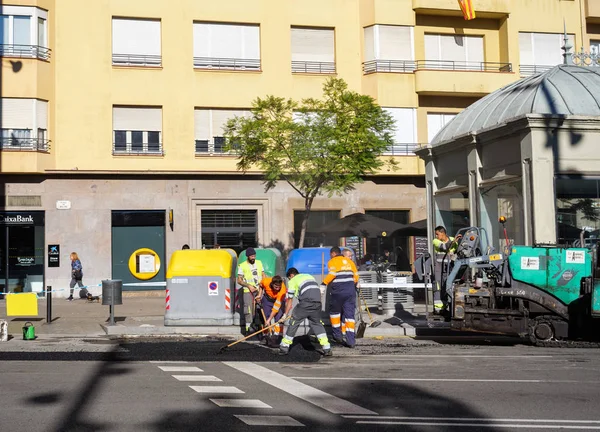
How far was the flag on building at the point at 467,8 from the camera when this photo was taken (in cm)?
2947

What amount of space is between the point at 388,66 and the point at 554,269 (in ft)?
56.1

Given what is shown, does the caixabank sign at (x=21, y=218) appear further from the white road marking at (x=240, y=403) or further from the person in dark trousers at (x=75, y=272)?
the white road marking at (x=240, y=403)

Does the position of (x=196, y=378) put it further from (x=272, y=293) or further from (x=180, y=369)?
(x=272, y=293)

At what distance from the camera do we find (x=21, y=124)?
26.3 metres

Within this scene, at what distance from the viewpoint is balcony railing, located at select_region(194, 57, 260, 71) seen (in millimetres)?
28344

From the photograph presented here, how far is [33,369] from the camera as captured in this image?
11.2 m

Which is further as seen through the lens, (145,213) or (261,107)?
(145,213)

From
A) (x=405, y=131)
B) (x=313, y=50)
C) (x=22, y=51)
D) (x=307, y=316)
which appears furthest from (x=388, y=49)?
(x=307, y=316)

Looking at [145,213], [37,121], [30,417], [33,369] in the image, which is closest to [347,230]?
[145,213]

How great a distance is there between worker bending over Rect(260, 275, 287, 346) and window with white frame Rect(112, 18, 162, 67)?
15376 millimetres

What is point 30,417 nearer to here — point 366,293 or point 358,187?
point 366,293

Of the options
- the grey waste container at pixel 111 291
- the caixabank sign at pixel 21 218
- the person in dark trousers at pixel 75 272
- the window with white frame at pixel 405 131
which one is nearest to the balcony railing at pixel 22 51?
the caixabank sign at pixel 21 218

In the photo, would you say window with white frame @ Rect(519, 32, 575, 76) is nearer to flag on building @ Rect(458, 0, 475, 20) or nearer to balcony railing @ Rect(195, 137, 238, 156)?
flag on building @ Rect(458, 0, 475, 20)

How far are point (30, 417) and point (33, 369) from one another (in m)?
3.51
